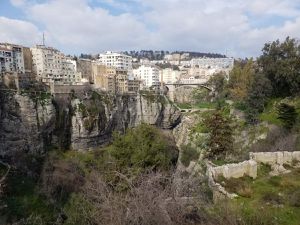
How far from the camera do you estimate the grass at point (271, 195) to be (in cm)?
779

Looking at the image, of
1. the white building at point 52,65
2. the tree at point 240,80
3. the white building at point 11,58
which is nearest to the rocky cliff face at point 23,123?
the white building at point 11,58

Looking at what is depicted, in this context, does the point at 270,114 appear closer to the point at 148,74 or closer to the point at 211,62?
the point at 148,74

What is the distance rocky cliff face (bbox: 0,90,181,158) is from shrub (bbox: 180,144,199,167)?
14.0 metres

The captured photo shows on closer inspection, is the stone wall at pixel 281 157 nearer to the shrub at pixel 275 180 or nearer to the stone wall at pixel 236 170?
the stone wall at pixel 236 170

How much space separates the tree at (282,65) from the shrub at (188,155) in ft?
28.1

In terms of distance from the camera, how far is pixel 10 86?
113 feet

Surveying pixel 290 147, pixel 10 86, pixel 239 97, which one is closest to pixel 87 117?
pixel 10 86

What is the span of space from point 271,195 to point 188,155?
17.7 metres

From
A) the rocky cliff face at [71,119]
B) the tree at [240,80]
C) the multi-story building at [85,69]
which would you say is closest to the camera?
the rocky cliff face at [71,119]

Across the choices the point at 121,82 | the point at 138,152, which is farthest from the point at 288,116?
the point at 121,82

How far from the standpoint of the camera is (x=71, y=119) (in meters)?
36.6

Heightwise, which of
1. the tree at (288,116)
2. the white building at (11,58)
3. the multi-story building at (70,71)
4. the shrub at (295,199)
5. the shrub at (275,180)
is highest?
the white building at (11,58)

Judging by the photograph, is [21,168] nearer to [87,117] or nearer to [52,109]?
[52,109]

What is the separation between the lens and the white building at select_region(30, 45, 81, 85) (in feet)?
176
